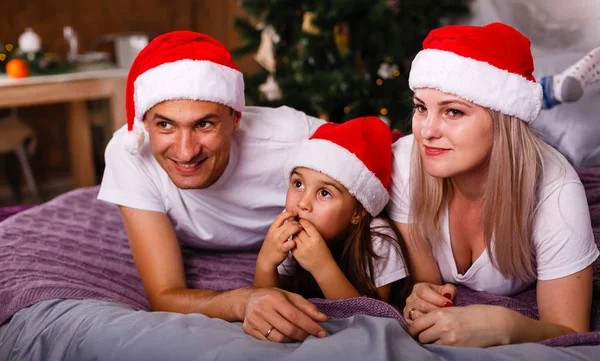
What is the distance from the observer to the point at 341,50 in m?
2.98

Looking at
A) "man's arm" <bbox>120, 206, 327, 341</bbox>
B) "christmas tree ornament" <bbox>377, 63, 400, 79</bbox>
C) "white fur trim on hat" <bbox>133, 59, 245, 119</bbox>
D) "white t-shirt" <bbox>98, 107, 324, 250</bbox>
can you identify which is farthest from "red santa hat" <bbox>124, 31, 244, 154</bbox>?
"christmas tree ornament" <bbox>377, 63, 400, 79</bbox>

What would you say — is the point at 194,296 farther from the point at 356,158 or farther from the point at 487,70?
the point at 487,70

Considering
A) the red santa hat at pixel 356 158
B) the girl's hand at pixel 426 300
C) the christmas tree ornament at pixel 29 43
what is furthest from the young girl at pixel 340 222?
the christmas tree ornament at pixel 29 43

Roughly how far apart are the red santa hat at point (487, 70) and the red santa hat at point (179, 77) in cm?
53

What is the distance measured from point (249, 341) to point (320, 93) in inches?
69.2

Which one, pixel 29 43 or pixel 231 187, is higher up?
pixel 29 43

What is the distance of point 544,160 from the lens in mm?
1484

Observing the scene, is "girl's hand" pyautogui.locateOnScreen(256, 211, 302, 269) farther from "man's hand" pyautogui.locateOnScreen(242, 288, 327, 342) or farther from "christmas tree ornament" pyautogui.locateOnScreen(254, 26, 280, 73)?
"christmas tree ornament" pyautogui.locateOnScreen(254, 26, 280, 73)

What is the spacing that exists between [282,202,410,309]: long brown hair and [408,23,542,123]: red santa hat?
1.30ft

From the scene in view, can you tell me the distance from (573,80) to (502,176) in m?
1.02

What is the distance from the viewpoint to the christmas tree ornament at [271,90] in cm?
319

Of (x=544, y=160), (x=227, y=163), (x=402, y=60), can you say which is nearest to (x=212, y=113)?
(x=227, y=163)

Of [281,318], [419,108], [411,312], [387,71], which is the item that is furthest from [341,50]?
[281,318]

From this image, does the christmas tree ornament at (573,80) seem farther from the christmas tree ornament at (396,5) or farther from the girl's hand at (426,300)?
the girl's hand at (426,300)
